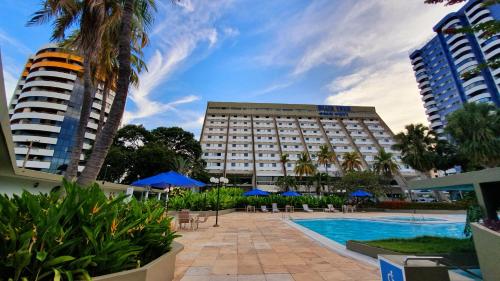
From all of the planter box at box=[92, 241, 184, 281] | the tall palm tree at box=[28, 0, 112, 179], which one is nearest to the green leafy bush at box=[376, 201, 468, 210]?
the planter box at box=[92, 241, 184, 281]

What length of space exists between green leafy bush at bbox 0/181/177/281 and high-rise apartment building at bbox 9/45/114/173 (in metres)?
59.8

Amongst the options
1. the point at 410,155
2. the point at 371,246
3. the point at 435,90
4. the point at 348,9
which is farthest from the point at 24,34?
the point at 435,90

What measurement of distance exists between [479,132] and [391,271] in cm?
3600

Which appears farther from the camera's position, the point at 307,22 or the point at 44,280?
the point at 307,22

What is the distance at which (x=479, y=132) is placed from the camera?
88.8 ft

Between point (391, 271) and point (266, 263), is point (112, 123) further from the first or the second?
point (391, 271)

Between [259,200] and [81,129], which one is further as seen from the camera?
[259,200]

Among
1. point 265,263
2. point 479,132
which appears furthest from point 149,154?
point 479,132

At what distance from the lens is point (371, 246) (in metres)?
6.64

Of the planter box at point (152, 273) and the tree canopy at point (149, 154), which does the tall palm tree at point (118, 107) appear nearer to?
the planter box at point (152, 273)

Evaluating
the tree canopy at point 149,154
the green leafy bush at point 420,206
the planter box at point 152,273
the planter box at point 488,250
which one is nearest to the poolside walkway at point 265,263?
the planter box at point 152,273

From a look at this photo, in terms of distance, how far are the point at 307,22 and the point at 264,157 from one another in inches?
2155

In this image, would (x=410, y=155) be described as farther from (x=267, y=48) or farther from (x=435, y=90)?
(x=435, y=90)

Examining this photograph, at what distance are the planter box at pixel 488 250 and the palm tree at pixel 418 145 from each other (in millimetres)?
39166
